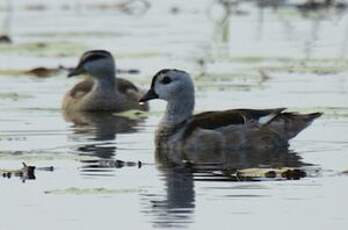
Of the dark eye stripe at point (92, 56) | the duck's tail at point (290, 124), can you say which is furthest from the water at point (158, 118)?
the dark eye stripe at point (92, 56)

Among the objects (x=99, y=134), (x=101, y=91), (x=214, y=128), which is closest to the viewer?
(x=214, y=128)

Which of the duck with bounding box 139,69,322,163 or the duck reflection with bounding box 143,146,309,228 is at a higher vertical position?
the duck with bounding box 139,69,322,163

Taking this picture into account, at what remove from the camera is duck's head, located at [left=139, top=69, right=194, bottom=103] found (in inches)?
722

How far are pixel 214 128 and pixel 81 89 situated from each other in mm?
5824

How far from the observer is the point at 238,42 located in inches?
1187

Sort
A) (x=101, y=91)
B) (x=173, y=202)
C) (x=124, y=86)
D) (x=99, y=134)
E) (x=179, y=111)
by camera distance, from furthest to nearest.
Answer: (x=124, y=86) → (x=101, y=91) → (x=99, y=134) → (x=179, y=111) → (x=173, y=202)

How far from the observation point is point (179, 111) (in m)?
18.3

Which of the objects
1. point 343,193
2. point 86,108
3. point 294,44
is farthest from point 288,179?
point 294,44

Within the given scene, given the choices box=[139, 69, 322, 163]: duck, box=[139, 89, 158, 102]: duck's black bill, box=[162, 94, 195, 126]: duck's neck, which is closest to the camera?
box=[139, 69, 322, 163]: duck

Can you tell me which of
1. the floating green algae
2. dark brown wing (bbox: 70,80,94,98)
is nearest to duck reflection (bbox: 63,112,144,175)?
dark brown wing (bbox: 70,80,94,98)

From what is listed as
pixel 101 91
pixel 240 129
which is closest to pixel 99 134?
pixel 240 129

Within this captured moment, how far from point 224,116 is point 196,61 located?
8854 millimetres

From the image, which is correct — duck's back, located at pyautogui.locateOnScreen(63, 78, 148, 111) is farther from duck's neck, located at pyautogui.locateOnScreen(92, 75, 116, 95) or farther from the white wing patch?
the white wing patch

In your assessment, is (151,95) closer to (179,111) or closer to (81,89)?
(179,111)
